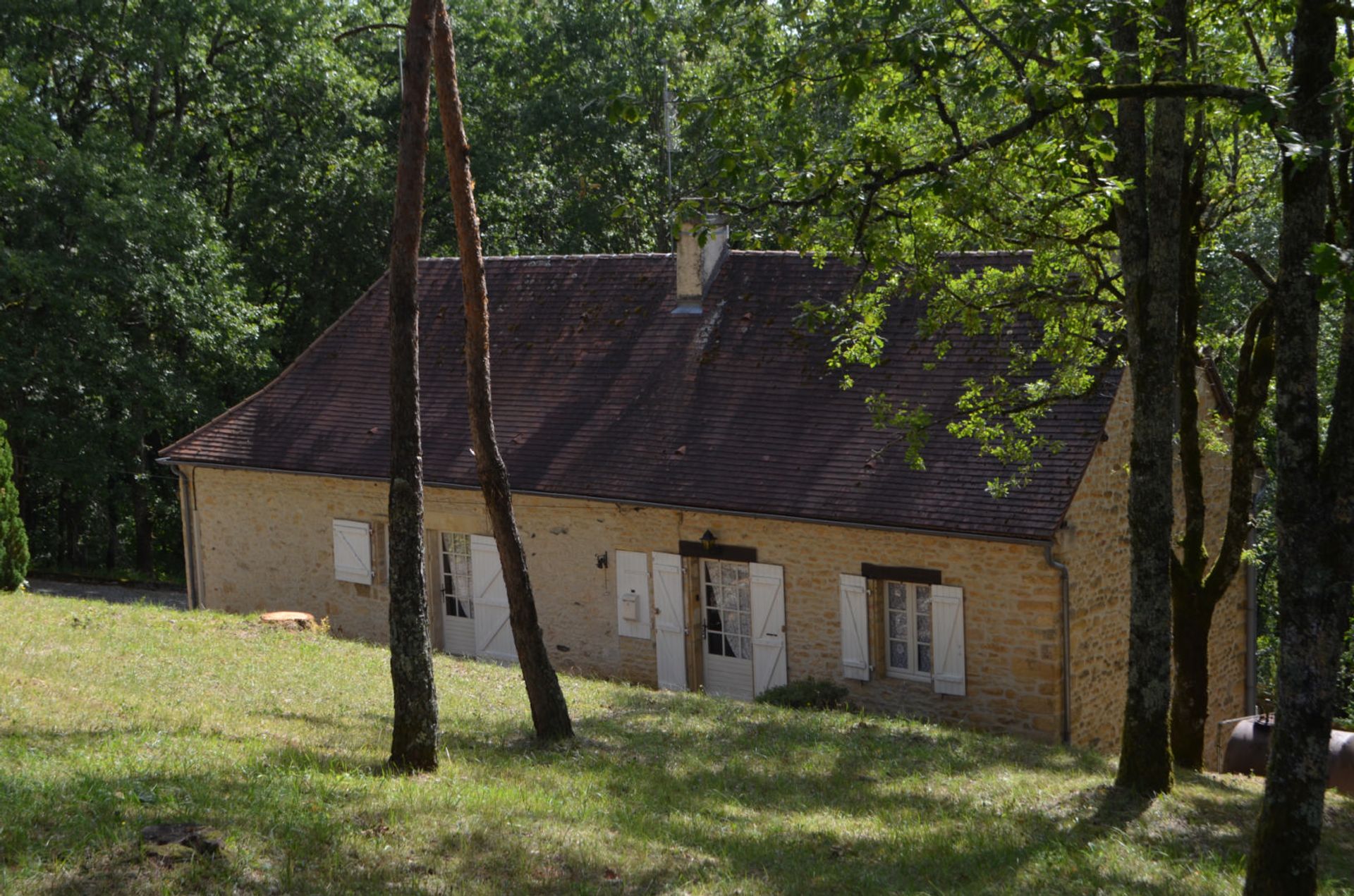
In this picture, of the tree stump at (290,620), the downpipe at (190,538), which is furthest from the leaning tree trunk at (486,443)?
the downpipe at (190,538)

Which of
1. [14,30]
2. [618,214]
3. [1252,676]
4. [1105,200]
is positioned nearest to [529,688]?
[618,214]

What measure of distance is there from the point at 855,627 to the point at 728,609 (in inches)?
73.8

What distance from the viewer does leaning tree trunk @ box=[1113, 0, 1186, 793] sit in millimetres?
8445

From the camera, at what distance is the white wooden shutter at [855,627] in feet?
46.1

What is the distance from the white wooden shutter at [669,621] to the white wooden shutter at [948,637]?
3.31 metres

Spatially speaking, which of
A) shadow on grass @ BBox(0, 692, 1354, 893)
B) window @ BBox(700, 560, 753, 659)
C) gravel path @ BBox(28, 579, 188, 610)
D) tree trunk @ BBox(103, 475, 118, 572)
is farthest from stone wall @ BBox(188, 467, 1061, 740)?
tree trunk @ BBox(103, 475, 118, 572)

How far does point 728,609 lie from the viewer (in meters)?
15.4

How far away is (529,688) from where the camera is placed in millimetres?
10094

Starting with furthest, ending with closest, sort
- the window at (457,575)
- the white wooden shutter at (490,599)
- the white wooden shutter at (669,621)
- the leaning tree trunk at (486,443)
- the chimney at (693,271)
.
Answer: the window at (457,575) → the chimney at (693,271) → the white wooden shutter at (490,599) → the white wooden shutter at (669,621) → the leaning tree trunk at (486,443)

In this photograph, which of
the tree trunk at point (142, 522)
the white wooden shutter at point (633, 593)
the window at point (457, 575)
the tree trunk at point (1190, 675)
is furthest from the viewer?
the tree trunk at point (142, 522)

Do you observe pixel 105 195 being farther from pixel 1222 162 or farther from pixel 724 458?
pixel 1222 162

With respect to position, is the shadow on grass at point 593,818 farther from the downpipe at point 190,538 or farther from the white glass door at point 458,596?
the downpipe at point 190,538

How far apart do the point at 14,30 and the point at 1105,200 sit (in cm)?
2274

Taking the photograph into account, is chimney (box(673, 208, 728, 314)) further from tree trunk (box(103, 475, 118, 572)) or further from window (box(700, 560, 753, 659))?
tree trunk (box(103, 475, 118, 572))
